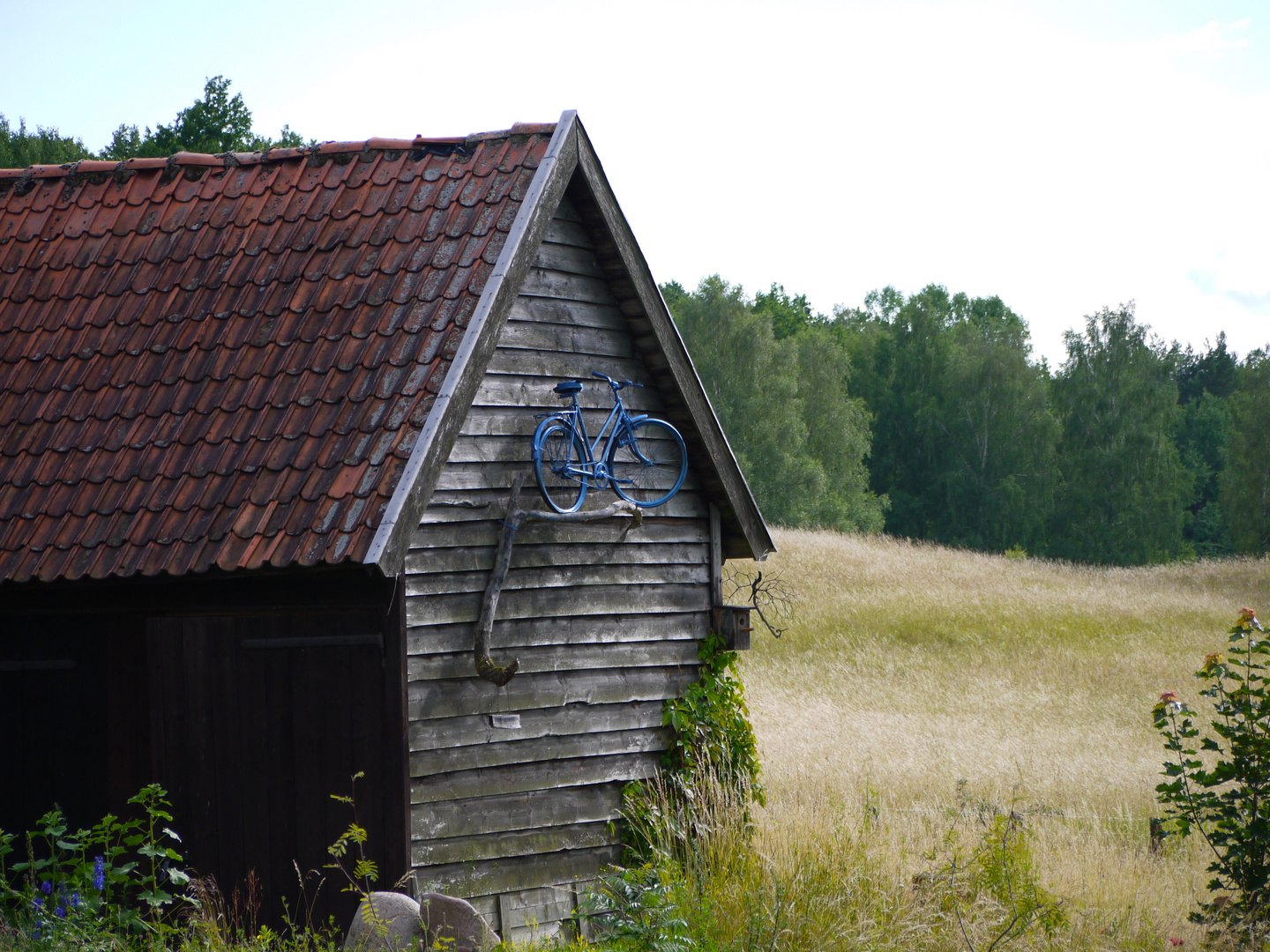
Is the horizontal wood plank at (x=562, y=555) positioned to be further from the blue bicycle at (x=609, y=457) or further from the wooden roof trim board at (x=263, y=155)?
the wooden roof trim board at (x=263, y=155)

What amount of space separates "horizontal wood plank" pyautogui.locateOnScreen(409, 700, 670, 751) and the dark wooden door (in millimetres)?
299

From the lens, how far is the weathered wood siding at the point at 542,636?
→ 278 inches

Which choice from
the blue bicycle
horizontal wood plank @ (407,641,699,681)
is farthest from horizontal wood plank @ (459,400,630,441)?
horizontal wood plank @ (407,641,699,681)

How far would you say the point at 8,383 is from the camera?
7.91 meters

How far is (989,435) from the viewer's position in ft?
180

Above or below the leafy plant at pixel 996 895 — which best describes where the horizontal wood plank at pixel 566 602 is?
above

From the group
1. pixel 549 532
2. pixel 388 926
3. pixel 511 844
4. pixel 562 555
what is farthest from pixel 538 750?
pixel 388 926

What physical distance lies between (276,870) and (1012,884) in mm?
4315

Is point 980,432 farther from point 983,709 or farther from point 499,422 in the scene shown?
point 499,422

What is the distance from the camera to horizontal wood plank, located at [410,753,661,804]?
699 cm

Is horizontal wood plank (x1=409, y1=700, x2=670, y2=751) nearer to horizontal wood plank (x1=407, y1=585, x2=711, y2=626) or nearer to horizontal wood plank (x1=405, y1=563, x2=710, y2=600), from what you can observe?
horizontal wood plank (x1=407, y1=585, x2=711, y2=626)

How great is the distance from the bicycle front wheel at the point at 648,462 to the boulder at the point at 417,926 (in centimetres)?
295

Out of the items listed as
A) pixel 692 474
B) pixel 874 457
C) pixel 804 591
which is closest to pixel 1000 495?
pixel 874 457

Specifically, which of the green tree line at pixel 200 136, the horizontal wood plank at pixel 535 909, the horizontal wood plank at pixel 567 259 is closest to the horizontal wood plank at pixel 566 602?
the horizontal wood plank at pixel 535 909
